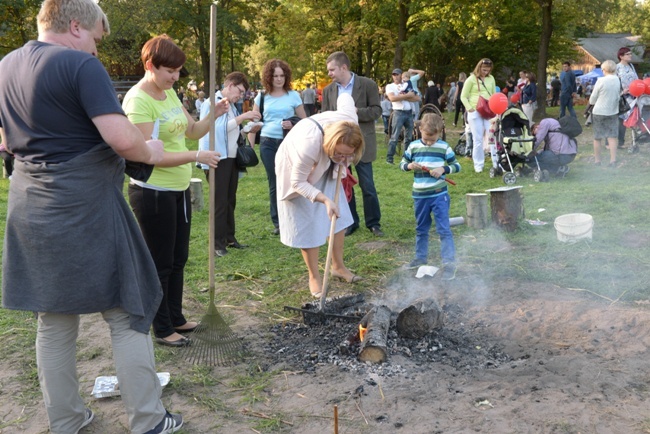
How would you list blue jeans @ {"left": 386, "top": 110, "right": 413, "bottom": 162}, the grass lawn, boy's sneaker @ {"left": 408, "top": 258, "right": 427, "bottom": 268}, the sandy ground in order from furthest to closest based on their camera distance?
blue jeans @ {"left": 386, "top": 110, "right": 413, "bottom": 162}, boy's sneaker @ {"left": 408, "top": 258, "right": 427, "bottom": 268}, the grass lawn, the sandy ground

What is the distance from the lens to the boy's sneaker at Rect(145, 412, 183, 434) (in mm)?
3203

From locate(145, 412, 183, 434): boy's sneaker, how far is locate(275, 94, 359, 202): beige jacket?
1.89m

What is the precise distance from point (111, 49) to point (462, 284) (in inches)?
887

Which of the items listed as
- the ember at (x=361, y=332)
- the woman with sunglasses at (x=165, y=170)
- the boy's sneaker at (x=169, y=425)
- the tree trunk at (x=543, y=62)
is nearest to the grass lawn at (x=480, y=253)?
the woman with sunglasses at (x=165, y=170)

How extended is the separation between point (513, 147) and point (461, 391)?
7.54 meters

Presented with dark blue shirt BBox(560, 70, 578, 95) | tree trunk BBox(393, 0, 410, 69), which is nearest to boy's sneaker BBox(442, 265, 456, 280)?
Answer: dark blue shirt BBox(560, 70, 578, 95)

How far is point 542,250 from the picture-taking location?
6.40m

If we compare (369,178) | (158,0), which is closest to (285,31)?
(158,0)

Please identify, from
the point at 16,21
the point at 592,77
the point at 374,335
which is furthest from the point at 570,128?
the point at 592,77

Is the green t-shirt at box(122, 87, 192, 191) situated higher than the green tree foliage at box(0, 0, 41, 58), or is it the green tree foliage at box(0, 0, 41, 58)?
the green tree foliage at box(0, 0, 41, 58)

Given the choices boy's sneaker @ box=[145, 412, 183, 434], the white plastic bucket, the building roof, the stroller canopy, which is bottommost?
boy's sneaker @ box=[145, 412, 183, 434]

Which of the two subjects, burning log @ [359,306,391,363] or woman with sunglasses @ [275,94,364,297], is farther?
woman with sunglasses @ [275,94,364,297]

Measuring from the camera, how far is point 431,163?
5738mm

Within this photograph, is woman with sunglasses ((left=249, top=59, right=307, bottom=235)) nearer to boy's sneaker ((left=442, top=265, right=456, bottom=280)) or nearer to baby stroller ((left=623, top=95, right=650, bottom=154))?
boy's sneaker ((left=442, top=265, right=456, bottom=280))
